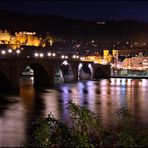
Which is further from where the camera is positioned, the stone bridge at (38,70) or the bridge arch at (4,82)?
the stone bridge at (38,70)

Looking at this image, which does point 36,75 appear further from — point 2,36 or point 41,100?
point 2,36

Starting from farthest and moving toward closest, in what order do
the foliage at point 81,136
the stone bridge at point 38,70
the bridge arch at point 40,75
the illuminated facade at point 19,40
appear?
the illuminated facade at point 19,40
the bridge arch at point 40,75
the stone bridge at point 38,70
the foliage at point 81,136

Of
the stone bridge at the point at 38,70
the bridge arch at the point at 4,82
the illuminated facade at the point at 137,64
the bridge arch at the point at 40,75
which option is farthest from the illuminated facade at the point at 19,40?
the bridge arch at the point at 4,82

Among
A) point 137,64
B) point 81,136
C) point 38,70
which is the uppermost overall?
point 137,64

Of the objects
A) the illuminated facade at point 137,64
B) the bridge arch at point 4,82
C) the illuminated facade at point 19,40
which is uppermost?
the illuminated facade at point 19,40

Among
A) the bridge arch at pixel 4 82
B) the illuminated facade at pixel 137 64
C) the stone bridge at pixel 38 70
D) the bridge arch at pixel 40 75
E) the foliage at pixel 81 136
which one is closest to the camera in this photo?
the foliage at pixel 81 136

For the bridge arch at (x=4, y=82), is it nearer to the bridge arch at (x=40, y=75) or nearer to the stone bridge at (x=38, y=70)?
the stone bridge at (x=38, y=70)

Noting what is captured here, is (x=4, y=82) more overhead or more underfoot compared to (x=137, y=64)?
more underfoot

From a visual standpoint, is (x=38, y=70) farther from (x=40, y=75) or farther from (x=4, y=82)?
(x=4, y=82)

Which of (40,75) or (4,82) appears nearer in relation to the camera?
(4,82)

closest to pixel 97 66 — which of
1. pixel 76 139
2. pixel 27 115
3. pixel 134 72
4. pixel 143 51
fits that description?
pixel 134 72

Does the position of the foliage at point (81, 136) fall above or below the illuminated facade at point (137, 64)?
below

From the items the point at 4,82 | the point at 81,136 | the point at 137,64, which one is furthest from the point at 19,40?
the point at 81,136

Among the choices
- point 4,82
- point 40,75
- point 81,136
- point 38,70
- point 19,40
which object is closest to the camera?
point 81,136
